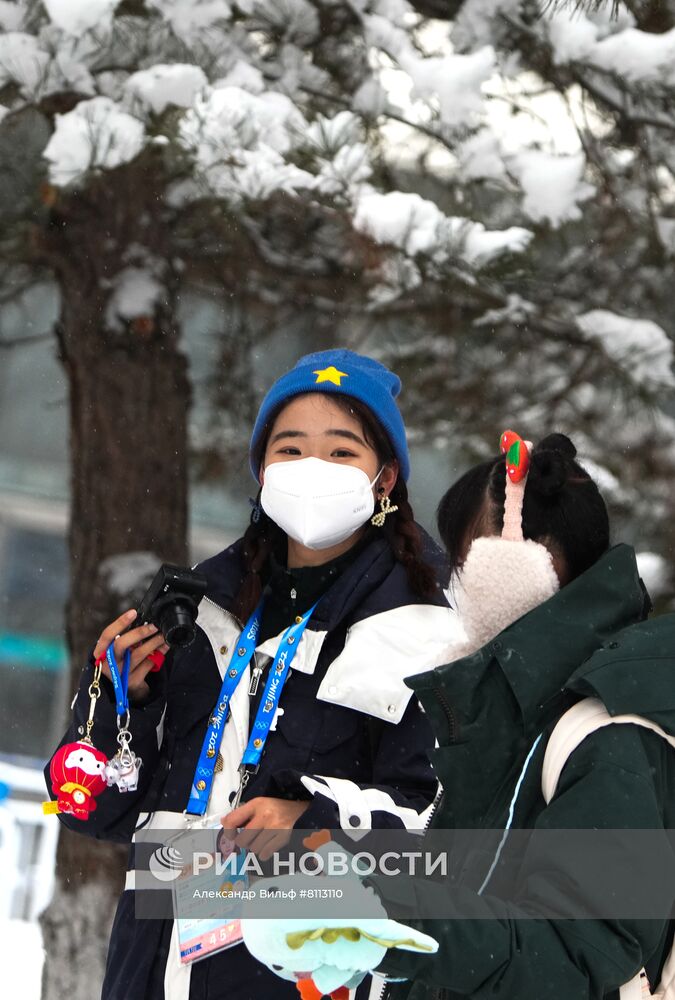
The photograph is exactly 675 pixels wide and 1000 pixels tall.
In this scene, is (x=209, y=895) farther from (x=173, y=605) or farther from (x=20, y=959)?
(x=20, y=959)

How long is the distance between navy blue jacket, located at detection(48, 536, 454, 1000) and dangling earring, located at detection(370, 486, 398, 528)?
5 cm

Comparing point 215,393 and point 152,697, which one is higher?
point 152,697

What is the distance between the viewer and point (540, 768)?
4.50 ft

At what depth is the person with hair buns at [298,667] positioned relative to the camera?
1994 millimetres

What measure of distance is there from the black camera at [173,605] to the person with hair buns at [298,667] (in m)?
0.07

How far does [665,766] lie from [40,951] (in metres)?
4.38

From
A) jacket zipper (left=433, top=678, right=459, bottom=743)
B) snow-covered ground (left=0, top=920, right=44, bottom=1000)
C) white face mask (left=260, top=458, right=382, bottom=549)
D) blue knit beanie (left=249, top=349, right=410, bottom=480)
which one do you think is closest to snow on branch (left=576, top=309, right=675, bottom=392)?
blue knit beanie (left=249, top=349, right=410, bottom=480)

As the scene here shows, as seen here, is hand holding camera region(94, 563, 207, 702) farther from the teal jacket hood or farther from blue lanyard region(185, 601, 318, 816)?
the teal jacket hood

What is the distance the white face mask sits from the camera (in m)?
2.18

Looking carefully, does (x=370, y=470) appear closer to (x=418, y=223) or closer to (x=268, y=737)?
(x=268, y=737)

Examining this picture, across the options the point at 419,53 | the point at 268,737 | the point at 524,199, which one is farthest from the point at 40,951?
the point at 419,53

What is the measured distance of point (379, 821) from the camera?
1.92 metres

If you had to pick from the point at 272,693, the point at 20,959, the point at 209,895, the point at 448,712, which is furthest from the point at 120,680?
the point at 20,959

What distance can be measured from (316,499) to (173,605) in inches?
13.4
